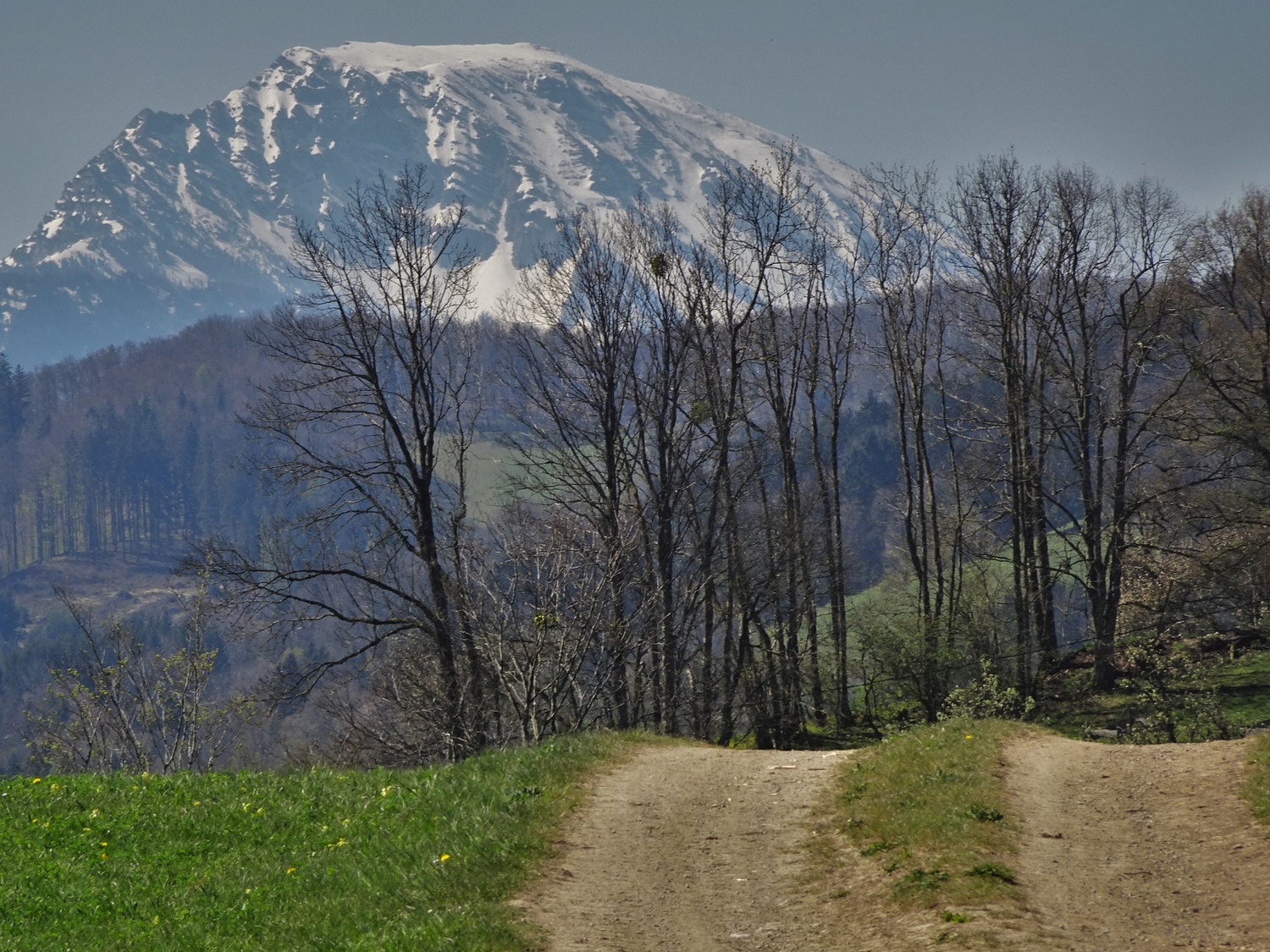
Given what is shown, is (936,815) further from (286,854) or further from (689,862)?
(286,854)

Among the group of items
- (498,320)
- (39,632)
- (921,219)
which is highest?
(921,219)

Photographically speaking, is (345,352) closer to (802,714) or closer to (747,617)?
(747,617)

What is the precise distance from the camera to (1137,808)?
1057cm

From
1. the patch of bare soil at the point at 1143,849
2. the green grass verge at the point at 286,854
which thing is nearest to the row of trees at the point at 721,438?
the green grass verge at the point at 286,854

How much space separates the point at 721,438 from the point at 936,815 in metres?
19.5

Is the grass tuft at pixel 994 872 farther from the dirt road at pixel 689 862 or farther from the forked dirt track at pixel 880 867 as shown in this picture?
the dirt road at pixel 689 862

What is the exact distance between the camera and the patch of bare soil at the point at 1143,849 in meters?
7.85

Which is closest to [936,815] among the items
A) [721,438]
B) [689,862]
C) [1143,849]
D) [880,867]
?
[880,867]

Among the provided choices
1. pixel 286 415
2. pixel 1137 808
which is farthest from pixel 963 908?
pixel 286 415

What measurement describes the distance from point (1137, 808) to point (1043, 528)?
2215cm

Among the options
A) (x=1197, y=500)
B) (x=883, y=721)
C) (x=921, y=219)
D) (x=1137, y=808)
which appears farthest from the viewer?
(x=921, y=219)

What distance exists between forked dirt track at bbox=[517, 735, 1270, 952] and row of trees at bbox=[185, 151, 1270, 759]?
27.5 ft

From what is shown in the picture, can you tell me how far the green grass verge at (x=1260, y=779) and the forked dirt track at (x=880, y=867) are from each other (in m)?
0.14

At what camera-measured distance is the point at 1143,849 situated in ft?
31.2
